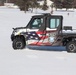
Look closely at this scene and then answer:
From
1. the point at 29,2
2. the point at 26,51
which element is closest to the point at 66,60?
the point at 26,51

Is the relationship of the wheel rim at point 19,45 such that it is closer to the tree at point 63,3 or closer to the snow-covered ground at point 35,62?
the snow-covered ground at point 35,62

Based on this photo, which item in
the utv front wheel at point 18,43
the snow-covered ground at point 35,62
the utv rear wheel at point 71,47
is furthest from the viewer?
the utv front wheel at point 18,43

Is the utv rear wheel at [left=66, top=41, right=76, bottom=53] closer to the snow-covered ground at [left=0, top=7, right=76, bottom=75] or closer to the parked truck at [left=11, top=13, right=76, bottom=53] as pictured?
the parked truck at [left=11, top=13, right=76, bottom=53]

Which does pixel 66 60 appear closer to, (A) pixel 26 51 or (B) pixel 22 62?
(B) pixel 22 62

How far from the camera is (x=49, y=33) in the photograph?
47.4 ft

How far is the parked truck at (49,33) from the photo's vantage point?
14406 millimetres

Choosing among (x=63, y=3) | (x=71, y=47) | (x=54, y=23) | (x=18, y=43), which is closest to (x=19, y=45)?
(x=18, y=43)

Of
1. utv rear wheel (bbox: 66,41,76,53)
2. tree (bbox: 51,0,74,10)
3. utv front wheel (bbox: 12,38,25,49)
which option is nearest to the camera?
utv rear wheel (bbox: 66,41,76,53)

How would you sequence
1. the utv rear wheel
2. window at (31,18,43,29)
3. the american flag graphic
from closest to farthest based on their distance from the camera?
1. the utv rear wheel
2. the american flag graphic
3. window at (31,18,43,29)

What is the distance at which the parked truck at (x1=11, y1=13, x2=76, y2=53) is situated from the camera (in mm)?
14406

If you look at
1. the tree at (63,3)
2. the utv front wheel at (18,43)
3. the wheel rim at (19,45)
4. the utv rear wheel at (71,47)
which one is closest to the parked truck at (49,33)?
the utv rear wheel at (71,47)

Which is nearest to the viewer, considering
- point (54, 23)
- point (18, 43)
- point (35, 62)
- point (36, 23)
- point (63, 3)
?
point (35, 62)

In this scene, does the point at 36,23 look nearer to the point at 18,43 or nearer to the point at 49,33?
the point at 49,33

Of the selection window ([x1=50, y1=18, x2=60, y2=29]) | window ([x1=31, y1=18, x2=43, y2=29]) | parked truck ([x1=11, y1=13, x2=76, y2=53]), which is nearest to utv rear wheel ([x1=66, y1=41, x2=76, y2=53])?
parked truck ([x1=11, y1=13, x2=76, y2=53])
